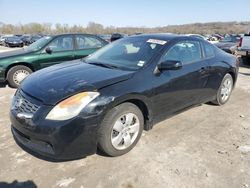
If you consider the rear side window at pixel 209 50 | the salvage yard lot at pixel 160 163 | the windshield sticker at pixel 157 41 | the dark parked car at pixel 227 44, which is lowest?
the salvage yard lot at pixel 160 163

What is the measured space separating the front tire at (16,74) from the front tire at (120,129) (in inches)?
183

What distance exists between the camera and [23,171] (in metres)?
3.15

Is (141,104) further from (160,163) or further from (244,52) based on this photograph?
(244,52)

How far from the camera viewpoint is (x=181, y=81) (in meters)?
4.14

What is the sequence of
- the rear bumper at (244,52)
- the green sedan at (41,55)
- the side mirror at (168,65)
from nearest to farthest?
the side mirror at (168,65) → the green sedan at (41,55) → the rear bumper at (244,52)

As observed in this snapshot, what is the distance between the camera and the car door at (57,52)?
7.28m

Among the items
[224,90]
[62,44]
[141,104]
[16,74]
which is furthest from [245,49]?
[141,104]

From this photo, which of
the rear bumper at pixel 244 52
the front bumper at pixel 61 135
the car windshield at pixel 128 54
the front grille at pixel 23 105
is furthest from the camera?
the rear bumper at pixel 244 52

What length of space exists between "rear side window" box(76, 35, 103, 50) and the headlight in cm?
498

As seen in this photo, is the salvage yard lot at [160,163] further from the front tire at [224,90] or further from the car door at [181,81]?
the front tire at [224,90]

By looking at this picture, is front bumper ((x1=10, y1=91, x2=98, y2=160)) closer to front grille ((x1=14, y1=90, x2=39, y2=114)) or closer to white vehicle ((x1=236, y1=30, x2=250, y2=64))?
front grille ((x1=14, y1=90, x2=39, y2=114))

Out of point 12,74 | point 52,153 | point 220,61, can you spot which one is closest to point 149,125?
point 52,153

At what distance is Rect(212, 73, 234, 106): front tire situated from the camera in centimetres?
538

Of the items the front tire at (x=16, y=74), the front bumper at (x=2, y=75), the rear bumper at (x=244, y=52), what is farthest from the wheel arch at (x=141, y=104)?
the rear bumper at (x=244, y=52)
